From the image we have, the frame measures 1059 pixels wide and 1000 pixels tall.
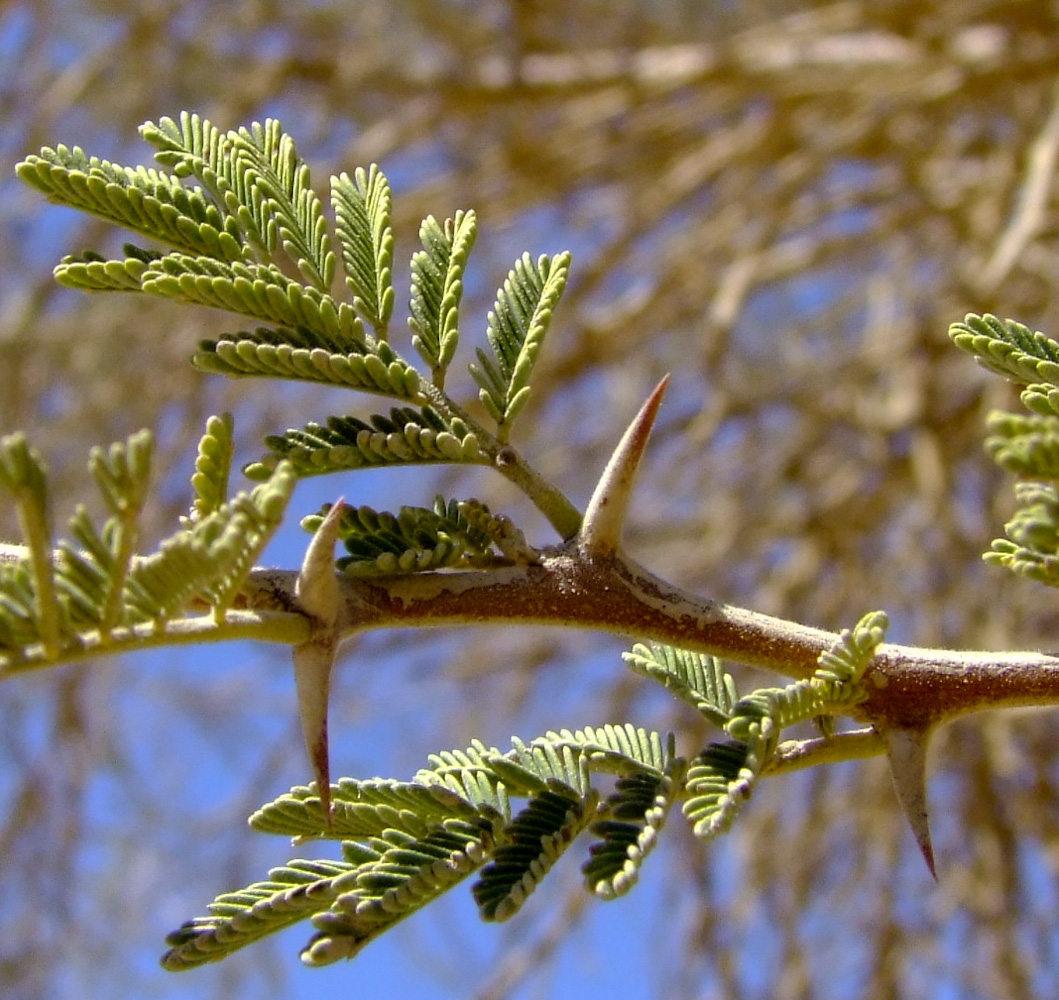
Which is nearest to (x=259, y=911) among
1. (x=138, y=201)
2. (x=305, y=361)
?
(x=305, y=361)

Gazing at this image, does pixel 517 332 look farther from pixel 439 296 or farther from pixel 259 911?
pixel 259 911

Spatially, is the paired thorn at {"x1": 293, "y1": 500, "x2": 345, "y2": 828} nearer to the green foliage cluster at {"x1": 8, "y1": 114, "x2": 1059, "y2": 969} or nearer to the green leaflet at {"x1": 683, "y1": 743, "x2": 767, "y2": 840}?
the green foliage cluster at {"x1": 8, "y1": 114, "x2": 1059, "y2": 969}

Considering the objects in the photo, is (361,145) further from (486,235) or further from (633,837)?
(633,837)

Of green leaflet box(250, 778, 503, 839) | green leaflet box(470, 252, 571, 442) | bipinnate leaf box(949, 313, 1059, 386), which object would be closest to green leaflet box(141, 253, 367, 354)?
green leaflet box(470, 252, 571, 442)

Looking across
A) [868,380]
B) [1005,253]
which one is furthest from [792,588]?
[1005,253]

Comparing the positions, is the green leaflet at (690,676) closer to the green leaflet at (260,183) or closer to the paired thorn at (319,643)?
the paired thorn at (319,643)

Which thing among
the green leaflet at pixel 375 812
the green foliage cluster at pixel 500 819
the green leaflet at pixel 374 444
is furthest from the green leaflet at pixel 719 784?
the green leaflet at pixel 374 444
